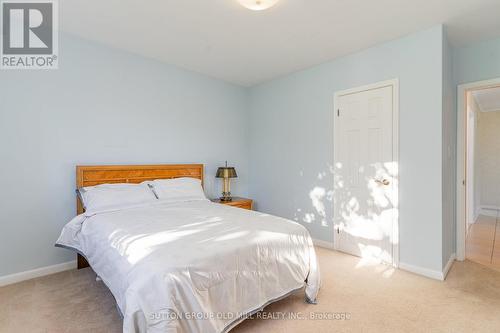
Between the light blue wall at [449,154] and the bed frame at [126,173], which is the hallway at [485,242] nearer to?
the light blue wall at [449,154]

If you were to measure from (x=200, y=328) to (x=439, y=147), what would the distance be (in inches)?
107

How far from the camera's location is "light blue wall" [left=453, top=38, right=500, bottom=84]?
9.35 feet

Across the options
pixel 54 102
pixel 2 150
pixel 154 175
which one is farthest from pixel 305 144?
pixel 2 150

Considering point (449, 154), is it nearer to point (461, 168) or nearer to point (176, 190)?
point (461, 168)

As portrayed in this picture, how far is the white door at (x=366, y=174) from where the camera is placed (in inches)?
115

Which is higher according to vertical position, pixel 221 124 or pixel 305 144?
pixel 221 124

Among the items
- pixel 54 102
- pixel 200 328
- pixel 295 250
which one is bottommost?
pixel 200 328

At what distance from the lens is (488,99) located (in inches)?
197

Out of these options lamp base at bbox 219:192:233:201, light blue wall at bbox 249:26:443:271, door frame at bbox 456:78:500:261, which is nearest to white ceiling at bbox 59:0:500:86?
light blue wall at bbox 249:26:443:271

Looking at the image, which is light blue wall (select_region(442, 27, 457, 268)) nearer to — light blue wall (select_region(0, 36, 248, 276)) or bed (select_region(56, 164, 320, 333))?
bed (select_region(56, 164, 320, 333))

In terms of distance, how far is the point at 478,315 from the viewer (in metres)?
1.99

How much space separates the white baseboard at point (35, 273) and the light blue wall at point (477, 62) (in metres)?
5.03

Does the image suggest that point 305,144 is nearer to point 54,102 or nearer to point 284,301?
point 284,301

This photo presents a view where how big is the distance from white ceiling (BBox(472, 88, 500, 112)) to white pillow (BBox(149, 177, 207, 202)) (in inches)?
186
